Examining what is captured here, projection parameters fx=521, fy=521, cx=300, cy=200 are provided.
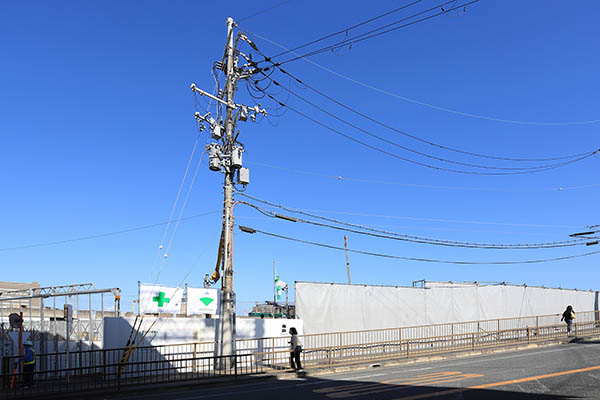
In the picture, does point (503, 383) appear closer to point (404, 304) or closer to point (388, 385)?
point (388, 385)

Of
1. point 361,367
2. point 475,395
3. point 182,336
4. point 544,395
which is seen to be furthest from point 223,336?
point 544,395

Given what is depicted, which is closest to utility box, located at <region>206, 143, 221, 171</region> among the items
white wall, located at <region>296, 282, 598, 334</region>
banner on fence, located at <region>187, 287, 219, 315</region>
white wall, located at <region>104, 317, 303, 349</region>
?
banner on fence, located at <region>187, 287, 219, 315</region>

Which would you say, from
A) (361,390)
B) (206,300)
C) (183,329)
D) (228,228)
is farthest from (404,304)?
(361,390)

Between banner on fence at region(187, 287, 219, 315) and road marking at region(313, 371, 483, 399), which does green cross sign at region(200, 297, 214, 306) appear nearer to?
banner on fence at region(187, 287, 219, 315)

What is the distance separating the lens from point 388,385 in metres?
15.1

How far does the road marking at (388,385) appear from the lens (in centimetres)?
1383

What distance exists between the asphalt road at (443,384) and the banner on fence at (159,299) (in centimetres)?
519

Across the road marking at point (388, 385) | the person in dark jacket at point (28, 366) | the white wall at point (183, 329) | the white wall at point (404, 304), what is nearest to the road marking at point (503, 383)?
the road marking at point (388, 385)

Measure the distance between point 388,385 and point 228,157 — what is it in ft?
36.2

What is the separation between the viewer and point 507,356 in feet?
75.1

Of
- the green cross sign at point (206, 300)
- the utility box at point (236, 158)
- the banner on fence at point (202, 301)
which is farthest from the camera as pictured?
the green cross sign at point (206, 300)

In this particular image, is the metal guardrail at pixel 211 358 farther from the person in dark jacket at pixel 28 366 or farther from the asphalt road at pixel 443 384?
the asphalt road at pixel 443 384

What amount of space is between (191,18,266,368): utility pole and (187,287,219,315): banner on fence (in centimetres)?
76

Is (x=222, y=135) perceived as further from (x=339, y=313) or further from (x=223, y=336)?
(x=339, y=313)
